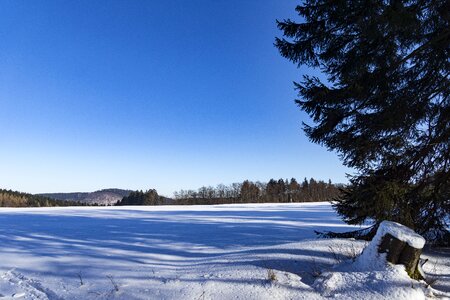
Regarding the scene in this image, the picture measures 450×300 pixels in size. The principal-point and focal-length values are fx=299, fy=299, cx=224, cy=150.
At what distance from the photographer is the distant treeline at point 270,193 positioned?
78438 mm

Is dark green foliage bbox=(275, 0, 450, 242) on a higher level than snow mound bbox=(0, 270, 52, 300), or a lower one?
higher

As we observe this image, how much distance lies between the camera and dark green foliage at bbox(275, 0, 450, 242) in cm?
580

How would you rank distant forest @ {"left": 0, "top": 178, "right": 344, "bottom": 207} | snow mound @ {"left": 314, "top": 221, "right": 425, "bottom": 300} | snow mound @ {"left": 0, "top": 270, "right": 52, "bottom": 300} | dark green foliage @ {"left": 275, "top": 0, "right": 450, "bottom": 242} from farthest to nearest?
distant forest @ {"left": 0, "top": 178, "right": 344, "bottom": 207}
dark green foliage @ {"left": 275, "top": 0, "right": 450, "bottom": 242}
snow mound @ {"left": 0, "top": 270, "right": 52, "bottom": 300}
snow mound @ {"left": 314, "top": 221, "right": 425, "bottom": 300}

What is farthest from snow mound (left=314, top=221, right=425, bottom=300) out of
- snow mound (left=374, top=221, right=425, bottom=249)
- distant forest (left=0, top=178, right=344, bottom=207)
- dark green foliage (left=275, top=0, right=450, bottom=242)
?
distant forest (left=0, top=178, right=344, bottom=207)

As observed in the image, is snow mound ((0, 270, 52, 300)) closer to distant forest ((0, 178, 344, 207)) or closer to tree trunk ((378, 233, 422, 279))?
tree trunk ((378, 233, 422, 279))

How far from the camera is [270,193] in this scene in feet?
272

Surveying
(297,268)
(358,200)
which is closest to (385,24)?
(358,200)

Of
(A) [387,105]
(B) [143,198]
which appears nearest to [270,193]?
(B) [143,198]

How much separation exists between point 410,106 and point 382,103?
0.52m

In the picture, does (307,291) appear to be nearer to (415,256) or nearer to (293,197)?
(415,256)

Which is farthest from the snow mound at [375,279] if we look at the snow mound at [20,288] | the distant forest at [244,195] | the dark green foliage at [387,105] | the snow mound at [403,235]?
the distant forest at [244,195]

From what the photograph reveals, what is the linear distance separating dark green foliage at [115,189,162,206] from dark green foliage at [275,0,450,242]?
7552 centimetres

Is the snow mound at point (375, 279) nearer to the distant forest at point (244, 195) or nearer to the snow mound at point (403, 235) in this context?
the snow mound at point (403, 235)

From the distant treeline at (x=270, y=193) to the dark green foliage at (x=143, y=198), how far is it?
580cm
